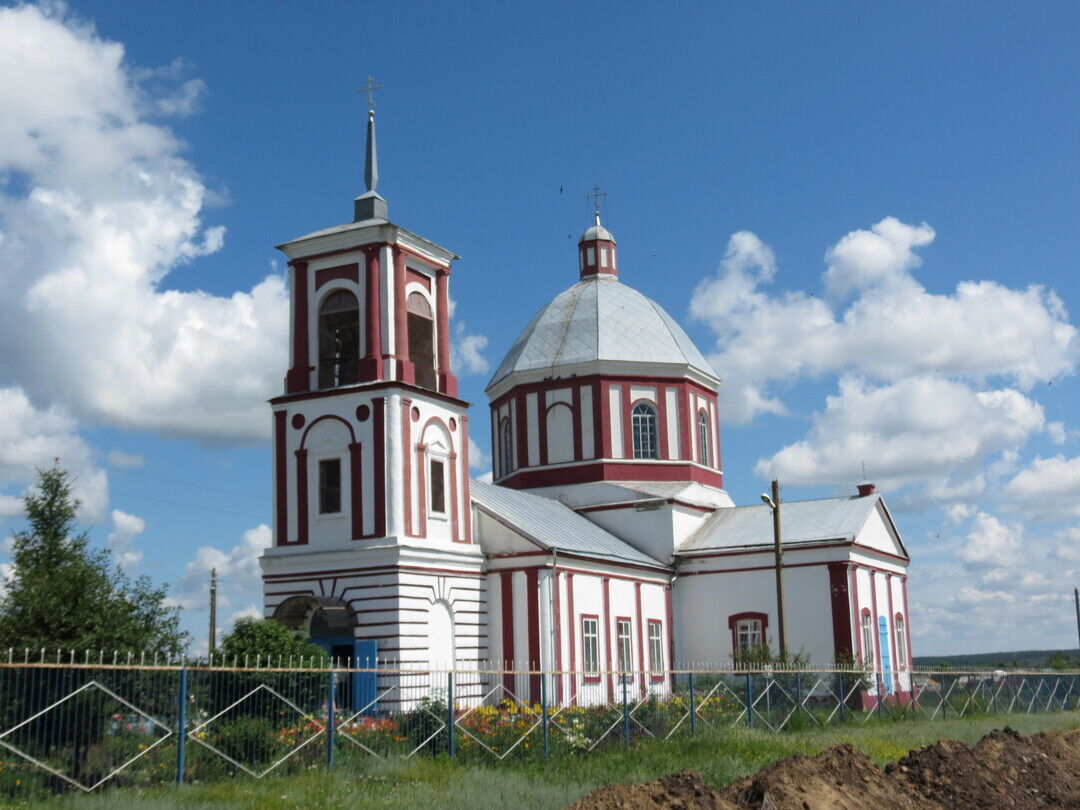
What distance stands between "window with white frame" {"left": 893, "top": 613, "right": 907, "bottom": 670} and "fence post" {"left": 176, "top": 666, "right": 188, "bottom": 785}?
87.5 ft

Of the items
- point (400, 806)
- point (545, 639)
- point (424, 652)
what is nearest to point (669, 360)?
point (545, 639)

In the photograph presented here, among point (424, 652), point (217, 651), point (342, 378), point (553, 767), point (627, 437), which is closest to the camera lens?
point (553, 767)

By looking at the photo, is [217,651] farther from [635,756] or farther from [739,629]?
[739,629]

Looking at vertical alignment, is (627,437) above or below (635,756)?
above

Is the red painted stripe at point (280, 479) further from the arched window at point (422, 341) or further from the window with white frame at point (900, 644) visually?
the window with white frame at point (900, 644)

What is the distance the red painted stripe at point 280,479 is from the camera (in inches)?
1079

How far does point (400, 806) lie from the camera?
43.5 feet

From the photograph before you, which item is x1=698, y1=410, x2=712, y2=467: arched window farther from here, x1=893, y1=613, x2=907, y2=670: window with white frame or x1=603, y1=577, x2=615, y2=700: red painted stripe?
x1=603, y1=577, x2=615, y2=700: red painted stripe

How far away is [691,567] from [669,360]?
6.34 metres

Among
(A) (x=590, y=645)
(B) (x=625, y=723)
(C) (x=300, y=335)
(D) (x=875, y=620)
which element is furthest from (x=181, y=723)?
(D) (x=875, y=620)

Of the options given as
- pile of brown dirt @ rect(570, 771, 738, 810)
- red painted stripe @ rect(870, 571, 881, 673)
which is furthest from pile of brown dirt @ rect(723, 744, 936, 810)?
red painted stripe @ rect(870, 571, 881, 673)

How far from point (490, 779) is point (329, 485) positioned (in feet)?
41.5

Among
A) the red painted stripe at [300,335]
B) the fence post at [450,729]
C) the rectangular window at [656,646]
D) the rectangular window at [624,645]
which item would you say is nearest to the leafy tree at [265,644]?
the fence post at [450,729]

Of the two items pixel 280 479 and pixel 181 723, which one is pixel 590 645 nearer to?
pixel 280 479
